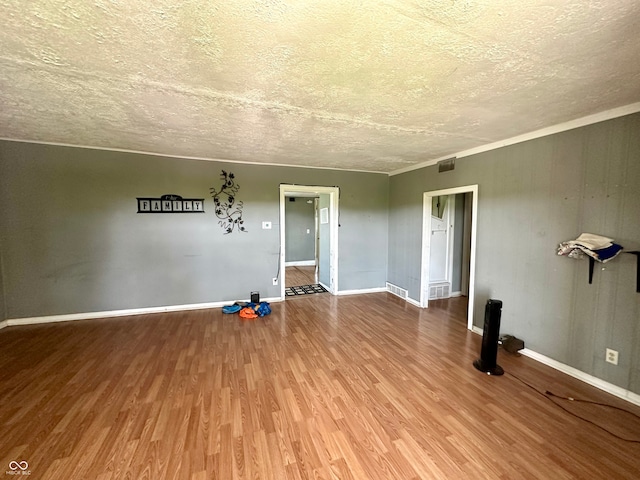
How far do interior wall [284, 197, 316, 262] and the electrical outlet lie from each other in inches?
278

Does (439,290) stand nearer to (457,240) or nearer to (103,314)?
(457,240)

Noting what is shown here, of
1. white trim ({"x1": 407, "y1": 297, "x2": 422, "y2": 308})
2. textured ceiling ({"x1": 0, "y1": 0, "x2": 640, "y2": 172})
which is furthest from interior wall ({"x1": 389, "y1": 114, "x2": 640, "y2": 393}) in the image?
white trim ({"x1": 407, "y1": 297, "x2": 422, "y2": 308})

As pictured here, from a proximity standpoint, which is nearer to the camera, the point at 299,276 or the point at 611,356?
the point at 611,356

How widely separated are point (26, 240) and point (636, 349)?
6700 millimetres

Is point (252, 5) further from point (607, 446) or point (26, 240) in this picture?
point (26, 240)

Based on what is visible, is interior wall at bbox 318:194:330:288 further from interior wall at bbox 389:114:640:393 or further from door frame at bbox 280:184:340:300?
interior wall at bbox 389:114:640:393

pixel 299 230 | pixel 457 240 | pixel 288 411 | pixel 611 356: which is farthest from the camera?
pixel 299 230

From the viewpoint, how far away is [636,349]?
1990mm

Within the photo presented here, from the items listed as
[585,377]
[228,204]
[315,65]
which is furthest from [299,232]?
[585,377]

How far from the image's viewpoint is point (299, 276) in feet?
22.1

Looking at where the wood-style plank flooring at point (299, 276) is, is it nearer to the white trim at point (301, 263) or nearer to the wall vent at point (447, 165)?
the white trim at point (301, 263)

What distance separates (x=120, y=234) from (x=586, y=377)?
228 inches

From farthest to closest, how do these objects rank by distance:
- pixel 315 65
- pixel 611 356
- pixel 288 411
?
1. pixel 611 356
2. pixel 288 411
3. pixel 315 65

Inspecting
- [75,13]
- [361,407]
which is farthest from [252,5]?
[361,407]
